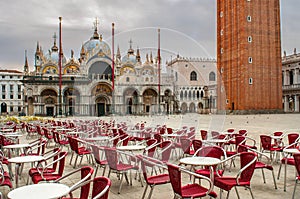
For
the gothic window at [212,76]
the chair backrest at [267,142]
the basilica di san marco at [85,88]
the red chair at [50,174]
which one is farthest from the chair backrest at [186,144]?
the gothic window at [212,76]

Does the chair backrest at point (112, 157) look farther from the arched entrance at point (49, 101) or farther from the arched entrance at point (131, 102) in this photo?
the arched entrance at point (49, 101)

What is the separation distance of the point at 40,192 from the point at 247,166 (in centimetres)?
299

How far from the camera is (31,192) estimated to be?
346 centimetres

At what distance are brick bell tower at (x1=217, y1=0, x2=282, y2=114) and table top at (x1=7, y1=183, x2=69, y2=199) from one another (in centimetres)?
3812

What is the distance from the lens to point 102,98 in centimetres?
5306

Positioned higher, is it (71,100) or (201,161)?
(71,100)

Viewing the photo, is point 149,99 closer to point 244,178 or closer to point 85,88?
point 85,88

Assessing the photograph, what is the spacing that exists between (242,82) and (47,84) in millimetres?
31693

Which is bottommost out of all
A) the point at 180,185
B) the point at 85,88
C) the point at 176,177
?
the point at 180,185

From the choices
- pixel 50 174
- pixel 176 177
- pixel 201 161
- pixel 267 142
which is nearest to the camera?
pixel 176 177

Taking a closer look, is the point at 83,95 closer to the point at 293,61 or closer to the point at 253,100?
the point at 253,100

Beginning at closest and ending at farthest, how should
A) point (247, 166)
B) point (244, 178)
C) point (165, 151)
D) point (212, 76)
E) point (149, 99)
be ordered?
1. point (247, 166)
2. point (244, 178)
3. point (165, 151)
4. point (149, 99)
5. point (212, 76)

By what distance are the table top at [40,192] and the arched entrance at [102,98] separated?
4916cm

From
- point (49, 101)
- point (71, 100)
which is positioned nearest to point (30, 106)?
point (49, 101)
